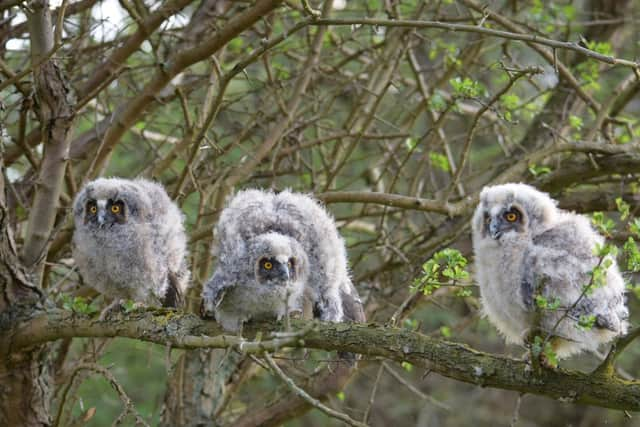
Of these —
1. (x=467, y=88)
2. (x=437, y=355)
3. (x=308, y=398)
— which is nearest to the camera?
(x=308, y=398)

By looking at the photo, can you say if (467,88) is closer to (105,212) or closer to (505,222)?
(505,222)

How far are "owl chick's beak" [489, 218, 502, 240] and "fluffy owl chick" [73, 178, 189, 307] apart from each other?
200 centimetres

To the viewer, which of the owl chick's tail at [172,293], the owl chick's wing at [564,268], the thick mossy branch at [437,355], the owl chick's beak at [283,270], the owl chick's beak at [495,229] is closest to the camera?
the thick mossy branch at [437,355]

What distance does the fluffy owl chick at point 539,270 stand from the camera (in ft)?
12.5

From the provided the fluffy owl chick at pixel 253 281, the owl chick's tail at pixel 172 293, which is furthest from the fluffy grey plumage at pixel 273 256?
the owl chick's tail at pixel 172 293

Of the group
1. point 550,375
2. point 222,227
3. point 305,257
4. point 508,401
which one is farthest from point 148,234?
point 508,401

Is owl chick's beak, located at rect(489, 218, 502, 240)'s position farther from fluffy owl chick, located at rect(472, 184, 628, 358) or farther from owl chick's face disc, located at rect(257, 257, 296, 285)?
owl chick's face disc, located at rect(257, 257, 296, 285)

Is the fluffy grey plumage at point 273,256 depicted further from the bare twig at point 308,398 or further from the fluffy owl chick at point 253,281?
the bare twig at point 308,398

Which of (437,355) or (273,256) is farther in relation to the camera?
(273,256)

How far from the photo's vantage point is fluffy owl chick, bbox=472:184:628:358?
150 inches

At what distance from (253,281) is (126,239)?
1.21 meters

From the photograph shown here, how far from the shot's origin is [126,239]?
5109 mm

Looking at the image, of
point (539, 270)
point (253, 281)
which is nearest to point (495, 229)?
point (539, 270)

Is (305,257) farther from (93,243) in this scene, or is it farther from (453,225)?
(453,225)
